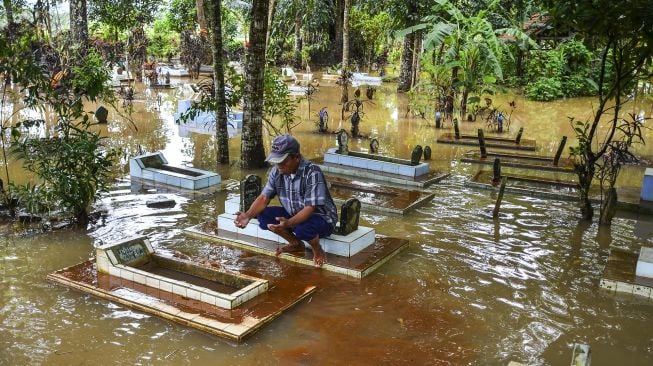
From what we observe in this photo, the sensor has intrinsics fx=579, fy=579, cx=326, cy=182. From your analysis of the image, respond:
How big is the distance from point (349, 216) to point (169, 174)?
15.2 ft

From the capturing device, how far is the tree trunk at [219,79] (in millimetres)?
11047

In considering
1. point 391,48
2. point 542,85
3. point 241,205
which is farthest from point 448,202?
point 391,48

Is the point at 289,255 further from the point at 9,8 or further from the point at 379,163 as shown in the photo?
the point at 9,8

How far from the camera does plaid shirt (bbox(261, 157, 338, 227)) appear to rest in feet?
→ 20.4

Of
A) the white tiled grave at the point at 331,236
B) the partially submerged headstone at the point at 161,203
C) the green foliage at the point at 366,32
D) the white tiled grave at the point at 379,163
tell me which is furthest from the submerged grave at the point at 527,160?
the green foliage at the point at 366,32

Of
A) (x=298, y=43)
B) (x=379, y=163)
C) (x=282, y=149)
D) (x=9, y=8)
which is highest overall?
(x=298, y=43)

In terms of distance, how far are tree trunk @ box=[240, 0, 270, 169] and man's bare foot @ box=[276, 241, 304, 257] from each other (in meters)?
4.80

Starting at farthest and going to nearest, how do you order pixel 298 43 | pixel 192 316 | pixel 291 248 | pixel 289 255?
pixel 298 43
pixel 291 248
pixel 289 255
pixel 192 316

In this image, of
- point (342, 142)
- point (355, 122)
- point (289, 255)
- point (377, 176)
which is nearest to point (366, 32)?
point (355, 122)

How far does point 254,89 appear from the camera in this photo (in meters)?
11.1

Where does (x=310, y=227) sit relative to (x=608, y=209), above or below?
above

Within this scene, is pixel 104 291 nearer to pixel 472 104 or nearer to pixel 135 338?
pixel 135 338

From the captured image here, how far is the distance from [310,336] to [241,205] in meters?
2.71

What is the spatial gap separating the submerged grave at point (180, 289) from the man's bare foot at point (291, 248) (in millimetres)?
878
